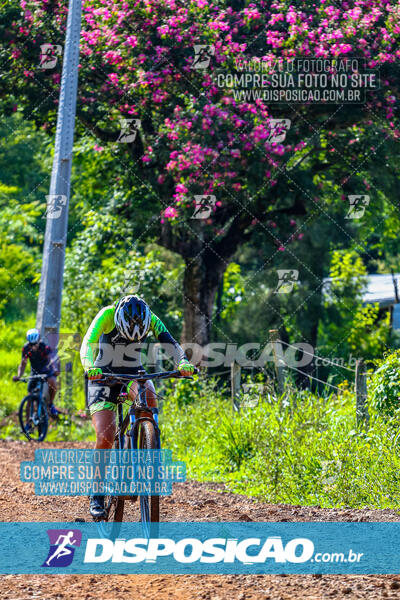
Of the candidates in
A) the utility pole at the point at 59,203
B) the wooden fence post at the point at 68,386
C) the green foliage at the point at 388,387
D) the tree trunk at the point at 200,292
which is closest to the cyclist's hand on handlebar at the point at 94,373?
the green foliage at the point at 388,387

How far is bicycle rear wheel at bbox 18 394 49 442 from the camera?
14.6 m

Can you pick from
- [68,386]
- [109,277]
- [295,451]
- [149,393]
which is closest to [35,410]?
[68,386]

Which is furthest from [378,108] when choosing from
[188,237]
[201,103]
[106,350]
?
[106,350]

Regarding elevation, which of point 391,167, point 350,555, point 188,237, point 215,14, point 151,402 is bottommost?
point 350,555

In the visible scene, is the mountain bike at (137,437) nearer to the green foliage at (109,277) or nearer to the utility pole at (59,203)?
the utility pole at (59,203)

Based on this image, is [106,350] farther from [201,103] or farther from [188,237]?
[188,237]

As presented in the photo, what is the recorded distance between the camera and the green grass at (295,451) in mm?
8641

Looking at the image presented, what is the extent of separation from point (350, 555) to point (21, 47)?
13.8 metres

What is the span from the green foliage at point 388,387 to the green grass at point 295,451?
0.16m

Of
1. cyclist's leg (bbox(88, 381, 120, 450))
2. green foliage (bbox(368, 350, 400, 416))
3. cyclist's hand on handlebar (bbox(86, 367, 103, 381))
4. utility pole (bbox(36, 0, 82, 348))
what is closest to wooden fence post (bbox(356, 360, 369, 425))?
green foliage (bbox(368, 350, 400, 416))

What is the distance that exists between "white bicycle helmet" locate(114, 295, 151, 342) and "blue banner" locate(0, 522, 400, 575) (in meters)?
1.48

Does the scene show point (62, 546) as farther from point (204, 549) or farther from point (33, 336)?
point (33, 336)

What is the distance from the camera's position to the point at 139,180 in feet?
58.1

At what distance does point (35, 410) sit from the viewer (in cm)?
1477
